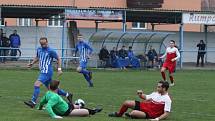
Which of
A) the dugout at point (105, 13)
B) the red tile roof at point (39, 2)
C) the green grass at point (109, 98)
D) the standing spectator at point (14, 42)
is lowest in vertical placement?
the green grass at point (109, 98)

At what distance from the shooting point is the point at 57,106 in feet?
47.1

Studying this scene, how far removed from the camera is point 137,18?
1912 inches

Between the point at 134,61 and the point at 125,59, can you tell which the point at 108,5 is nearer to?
the point at 134,61

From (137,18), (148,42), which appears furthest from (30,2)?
(148,42)

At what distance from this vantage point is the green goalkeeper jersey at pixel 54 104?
556 inches

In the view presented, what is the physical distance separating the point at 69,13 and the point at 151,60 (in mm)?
6118

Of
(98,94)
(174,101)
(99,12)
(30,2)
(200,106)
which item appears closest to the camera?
(200,106)

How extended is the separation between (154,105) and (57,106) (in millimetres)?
2106

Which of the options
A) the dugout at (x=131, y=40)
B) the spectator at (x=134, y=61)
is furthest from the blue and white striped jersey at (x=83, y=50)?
the dugout at (x=131, y=40)

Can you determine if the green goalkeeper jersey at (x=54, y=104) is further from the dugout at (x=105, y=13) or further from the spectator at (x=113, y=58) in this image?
the spectator at (x=113, y=58)

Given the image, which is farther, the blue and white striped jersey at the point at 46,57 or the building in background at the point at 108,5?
the building in background at the point at 108,5

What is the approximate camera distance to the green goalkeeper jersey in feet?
46.3

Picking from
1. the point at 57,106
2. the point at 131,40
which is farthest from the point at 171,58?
the point at 131,40

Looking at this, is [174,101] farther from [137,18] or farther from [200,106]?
[137,18]
